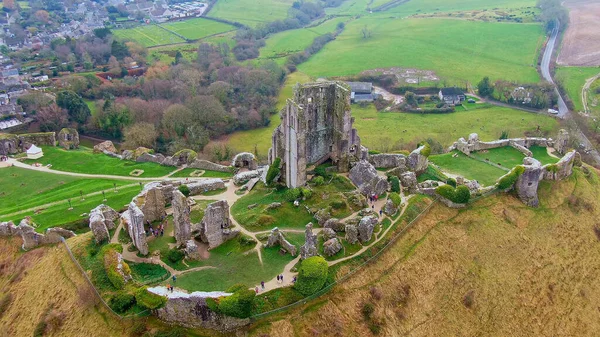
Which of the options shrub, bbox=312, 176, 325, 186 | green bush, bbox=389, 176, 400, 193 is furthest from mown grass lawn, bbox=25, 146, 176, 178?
green bush, bbox=389, 176, 400, 193

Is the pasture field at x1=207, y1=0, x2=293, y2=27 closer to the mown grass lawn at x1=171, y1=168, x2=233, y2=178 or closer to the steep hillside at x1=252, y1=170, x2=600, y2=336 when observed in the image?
the mown grass lawn at x1=171, y1=168, x2=233, y2=178

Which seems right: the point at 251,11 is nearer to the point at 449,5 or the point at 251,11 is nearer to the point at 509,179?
the point at 449,5

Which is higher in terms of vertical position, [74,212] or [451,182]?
[451,182]

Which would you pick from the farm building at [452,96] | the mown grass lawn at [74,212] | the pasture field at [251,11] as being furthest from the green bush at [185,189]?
the pasture field at [251,11]

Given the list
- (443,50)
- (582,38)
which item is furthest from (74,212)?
(582,38)

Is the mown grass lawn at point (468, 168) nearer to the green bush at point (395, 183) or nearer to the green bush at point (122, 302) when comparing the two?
the green bush at point (395, 183)

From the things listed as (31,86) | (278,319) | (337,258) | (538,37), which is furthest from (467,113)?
(31,86)
